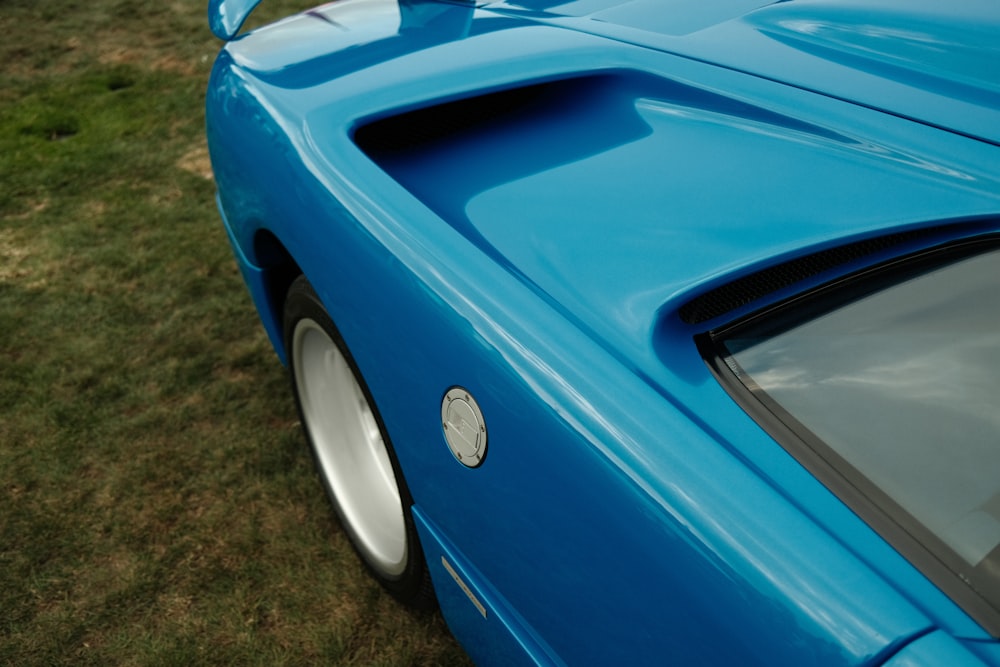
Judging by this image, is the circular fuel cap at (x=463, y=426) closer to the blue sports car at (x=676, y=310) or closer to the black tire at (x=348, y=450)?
the blue sports car at (x=676, y=310)

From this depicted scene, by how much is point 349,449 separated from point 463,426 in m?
0.93

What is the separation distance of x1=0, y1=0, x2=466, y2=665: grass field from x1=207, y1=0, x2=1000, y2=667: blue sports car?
16.0 inches

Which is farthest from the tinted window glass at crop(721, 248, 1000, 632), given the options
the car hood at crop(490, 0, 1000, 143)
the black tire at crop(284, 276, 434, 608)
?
the black tire at crop(284, 276, 434, 608)

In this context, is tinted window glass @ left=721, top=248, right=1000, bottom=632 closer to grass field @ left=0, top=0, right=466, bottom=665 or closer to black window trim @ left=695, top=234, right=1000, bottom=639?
black window trim @ left=695, top=234, right=1000, bottom=639

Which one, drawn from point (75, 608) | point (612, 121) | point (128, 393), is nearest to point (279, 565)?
point (75, 608)

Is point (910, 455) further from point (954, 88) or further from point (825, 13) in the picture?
point (825, 13)

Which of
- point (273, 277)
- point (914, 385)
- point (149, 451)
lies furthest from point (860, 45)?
point (149, 451)

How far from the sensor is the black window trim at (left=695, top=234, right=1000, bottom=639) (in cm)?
72

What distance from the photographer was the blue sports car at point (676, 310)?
77 cm

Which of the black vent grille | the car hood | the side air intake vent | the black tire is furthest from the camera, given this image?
the black tire

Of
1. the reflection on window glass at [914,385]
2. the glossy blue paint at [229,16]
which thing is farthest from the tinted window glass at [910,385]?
the glossy blue paint at [229,16]

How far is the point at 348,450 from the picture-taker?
1.97 m

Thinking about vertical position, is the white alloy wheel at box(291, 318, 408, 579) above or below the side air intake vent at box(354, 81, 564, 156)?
below

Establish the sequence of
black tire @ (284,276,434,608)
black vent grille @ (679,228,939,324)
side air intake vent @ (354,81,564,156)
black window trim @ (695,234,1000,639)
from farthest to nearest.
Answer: black tire @ (284,276,434,608) < side air intake vent @ (354,81,564,156) < black vent grille @ (679,228,939,324) < black window trim @ (695,234,1000,639)
